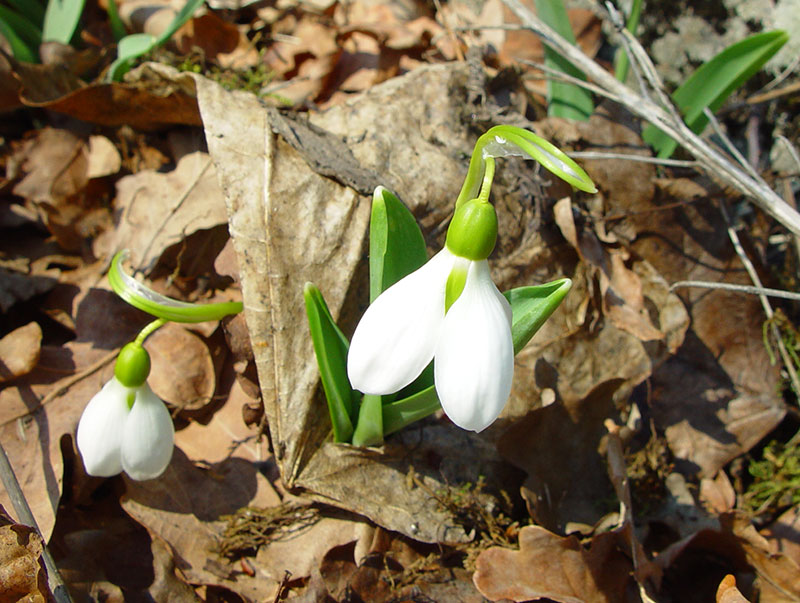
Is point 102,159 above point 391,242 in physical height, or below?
below

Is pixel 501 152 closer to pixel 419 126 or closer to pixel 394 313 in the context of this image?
pixel 394 313

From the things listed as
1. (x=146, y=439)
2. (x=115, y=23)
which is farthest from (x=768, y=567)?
(x=115, y=23)

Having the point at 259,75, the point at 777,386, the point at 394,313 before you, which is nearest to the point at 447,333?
the point at 394,313

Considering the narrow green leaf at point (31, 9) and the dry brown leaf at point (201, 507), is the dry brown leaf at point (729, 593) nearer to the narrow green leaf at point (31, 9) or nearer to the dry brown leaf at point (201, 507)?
Result: the dry brown leaf at point (201, 507)

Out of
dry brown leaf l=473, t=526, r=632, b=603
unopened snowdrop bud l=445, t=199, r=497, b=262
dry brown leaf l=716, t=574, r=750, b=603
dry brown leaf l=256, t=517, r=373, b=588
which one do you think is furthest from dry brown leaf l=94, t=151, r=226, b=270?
dry brown leaf l=716, t=574, r=750, b=603

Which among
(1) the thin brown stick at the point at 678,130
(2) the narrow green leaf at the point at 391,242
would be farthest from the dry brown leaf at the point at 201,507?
(1) the thin brown stick at the point at 678,130

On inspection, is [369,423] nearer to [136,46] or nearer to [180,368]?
[180,368]
